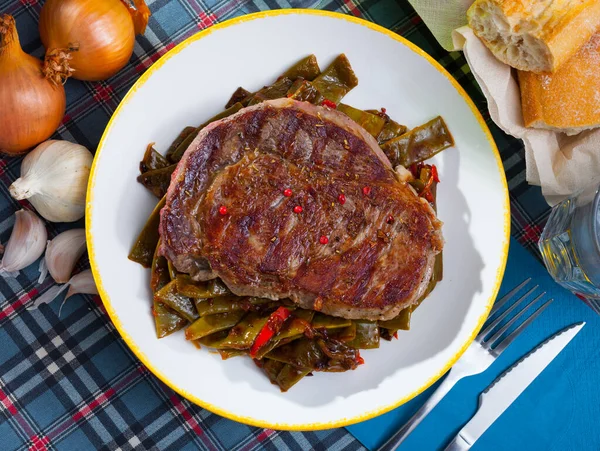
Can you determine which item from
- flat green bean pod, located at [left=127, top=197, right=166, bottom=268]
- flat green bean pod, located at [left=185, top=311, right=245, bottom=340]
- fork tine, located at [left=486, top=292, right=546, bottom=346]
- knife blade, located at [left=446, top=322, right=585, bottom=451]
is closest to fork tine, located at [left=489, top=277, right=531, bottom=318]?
fork tine, located at [left=486, top=292, right=546, bottom=346]

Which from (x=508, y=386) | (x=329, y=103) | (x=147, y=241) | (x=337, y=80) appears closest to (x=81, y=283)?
(x=147, y=241)

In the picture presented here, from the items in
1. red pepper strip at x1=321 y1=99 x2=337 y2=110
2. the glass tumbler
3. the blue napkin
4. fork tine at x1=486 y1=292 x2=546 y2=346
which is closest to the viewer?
red pepper strip at x1=321 y1=99 x2=337 y2=110

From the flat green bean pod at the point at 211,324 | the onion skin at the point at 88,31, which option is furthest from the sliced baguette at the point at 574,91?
the onion skin at the point at 88,31

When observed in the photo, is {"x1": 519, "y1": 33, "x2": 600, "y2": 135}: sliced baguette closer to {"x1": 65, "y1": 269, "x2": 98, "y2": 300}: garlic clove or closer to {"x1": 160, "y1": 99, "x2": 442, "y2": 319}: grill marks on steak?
{"x1": 160, "y1": 99, "x2": 442, "y2": 319}: grill marks on steak

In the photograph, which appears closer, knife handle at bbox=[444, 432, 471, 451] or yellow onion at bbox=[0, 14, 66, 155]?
yellow onion at bbox=[0, 14, 66, 155]

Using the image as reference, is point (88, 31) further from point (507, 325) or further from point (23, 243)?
point (507, 325)

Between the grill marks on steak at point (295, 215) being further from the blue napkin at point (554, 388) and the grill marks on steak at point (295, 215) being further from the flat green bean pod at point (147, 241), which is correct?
the blue napkin at point (554, 388)

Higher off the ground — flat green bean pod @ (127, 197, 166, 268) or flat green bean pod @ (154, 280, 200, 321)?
flat green bean pod @ (127, 197, 166, 268)
